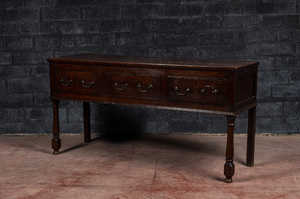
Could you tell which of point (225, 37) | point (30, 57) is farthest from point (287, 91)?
point (30, 57)

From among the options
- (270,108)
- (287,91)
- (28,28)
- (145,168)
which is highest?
(28,28)

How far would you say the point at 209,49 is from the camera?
220 inches

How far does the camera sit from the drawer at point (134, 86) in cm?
428

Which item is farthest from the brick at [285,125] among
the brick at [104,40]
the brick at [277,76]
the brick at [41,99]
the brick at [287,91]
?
the brick at [41,99]

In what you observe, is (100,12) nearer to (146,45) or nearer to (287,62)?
(146,45)

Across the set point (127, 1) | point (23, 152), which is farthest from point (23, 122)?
point (127, 1)

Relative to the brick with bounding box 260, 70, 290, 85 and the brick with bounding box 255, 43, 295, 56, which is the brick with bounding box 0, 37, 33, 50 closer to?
the brick with bounding box 255, 43, 295, 56

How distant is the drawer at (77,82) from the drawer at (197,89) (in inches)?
30.6

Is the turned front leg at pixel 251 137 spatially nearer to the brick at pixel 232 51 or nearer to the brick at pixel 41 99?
the brick at pixel 232 51

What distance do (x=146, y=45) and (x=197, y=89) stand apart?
1.73 m

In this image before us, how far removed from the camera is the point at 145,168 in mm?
4477

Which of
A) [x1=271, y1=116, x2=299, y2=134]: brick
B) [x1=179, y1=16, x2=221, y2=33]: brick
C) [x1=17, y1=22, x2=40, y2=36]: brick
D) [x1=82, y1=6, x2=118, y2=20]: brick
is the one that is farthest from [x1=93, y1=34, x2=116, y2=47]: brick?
[x1=271, y1=116, x2=299, y2=134]: brick

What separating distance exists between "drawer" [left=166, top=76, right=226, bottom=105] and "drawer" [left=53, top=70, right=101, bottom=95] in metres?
0.78

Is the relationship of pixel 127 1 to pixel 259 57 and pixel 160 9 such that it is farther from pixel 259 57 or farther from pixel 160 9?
pixel 259 57
